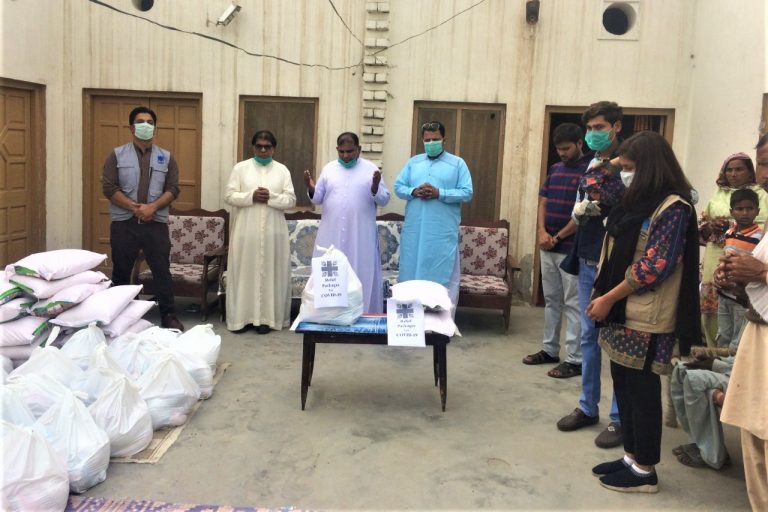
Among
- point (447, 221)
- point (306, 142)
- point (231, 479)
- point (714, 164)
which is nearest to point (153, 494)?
point (231, 479)

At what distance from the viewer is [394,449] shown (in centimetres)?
353

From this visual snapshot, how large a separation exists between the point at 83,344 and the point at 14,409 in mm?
989

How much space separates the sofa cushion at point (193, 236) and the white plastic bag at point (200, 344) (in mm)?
2231

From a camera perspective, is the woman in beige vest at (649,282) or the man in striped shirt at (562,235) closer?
the woman in beige vest at (649,282)

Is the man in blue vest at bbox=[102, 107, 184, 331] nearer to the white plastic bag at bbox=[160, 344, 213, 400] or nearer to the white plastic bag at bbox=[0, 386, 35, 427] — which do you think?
the white plastic bag at bbox=[160, 344, 213, 400]

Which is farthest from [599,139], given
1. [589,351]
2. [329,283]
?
[329,283]

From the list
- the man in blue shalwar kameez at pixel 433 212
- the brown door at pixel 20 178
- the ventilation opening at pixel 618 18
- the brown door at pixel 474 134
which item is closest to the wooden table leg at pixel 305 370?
the man in blue shalwar kameez at pixel 433 212

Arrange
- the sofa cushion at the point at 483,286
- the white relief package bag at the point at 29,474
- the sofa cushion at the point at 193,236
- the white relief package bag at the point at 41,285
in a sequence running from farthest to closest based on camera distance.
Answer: the sofa cushion at the point at 193,236 < the sofa cushion at the point at 483,286 < the white relief package bag at the point at 41,285 < the white relief package bag at the point at 29,474

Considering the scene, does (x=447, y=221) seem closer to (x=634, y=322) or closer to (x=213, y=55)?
(x=634, y=322)

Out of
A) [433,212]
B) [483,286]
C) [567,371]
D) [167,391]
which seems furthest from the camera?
[483,286]

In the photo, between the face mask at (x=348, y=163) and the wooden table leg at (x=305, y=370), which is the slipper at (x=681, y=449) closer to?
the wooden table leg at (x=305, y=370)

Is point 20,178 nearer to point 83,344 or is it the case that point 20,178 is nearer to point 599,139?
point 83,344

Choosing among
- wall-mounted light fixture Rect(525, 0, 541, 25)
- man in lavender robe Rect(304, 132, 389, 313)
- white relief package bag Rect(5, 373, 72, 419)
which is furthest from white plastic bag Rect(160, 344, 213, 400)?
wall-mounted light fixture Rect(525, 0, 541, 25)

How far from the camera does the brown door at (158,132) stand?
7.11 metres
